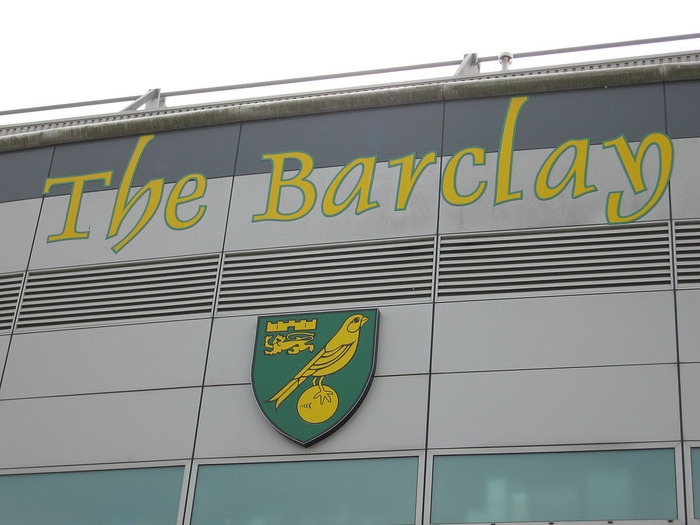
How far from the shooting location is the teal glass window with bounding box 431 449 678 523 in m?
11.3

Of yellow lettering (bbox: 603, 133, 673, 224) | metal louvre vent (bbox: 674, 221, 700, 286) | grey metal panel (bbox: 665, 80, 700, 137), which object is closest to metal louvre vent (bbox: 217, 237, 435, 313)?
yellow lettering (bbox: 603, 133, 673, 224)

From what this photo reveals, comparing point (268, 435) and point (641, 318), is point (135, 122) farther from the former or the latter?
point (641, 318)

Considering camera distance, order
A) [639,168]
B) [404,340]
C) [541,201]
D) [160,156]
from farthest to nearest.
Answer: [160,156] < [541,201] < [639,168] < [404,340]

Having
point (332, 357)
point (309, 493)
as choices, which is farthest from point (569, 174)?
point (309, 493)

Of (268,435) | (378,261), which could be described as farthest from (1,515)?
(378,261)

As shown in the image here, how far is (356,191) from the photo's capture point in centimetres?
1405

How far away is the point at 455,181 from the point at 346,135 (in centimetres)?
167

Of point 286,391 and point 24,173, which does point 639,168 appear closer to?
point 286,391

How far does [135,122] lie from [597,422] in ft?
24.6

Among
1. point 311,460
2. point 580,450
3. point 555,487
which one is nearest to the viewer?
point 555,487

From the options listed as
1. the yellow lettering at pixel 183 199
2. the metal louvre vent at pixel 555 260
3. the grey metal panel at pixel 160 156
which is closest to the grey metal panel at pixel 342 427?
the metal louvre vent at pixel 555 260

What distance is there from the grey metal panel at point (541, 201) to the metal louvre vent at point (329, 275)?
628 mm

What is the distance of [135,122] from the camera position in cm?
1532

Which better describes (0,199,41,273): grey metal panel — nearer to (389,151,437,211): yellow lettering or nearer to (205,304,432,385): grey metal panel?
(205,304,432,385): grey metal panel
